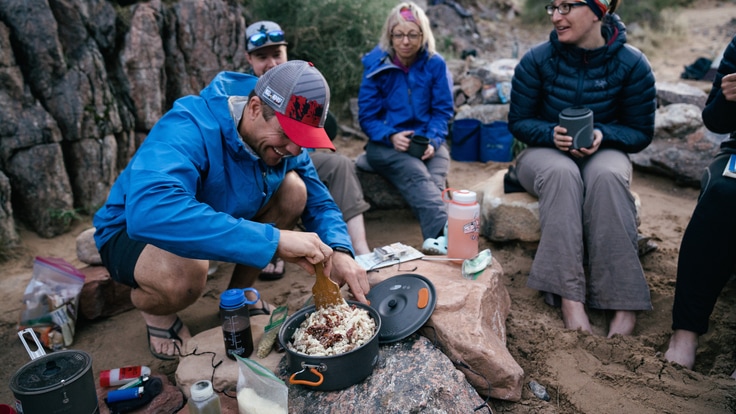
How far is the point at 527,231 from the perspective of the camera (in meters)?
3.77

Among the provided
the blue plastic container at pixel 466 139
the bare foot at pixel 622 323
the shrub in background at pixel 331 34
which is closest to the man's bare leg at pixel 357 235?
the bare foot at pixel 622 323

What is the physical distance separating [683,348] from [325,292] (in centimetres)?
178

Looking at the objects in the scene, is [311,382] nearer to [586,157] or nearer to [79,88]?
[586,157]

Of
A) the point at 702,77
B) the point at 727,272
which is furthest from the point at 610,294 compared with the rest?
the point at 702,77

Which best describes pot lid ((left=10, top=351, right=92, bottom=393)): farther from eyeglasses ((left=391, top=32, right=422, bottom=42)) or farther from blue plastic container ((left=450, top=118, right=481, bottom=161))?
blue plastic container ((left=450, top=118, right=481, bottom=161))

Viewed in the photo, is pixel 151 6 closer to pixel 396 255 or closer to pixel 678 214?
pixel 396 255

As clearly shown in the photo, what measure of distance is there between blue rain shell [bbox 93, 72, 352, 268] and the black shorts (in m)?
0.06

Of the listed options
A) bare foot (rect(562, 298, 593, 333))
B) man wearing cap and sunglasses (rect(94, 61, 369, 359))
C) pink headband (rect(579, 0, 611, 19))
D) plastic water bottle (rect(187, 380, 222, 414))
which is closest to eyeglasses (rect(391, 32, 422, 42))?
pink headband (rect(579, 0, 611, 19))

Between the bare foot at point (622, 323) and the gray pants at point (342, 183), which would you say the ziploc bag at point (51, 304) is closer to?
the gray pants at point (342, 183)

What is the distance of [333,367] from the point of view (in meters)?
2.11

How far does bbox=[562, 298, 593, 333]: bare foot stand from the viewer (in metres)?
2.97

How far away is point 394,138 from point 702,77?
19.2 ft

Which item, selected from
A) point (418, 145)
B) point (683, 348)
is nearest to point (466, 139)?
point (418, 145)

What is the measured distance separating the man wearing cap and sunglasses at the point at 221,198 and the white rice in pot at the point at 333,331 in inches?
7.3
